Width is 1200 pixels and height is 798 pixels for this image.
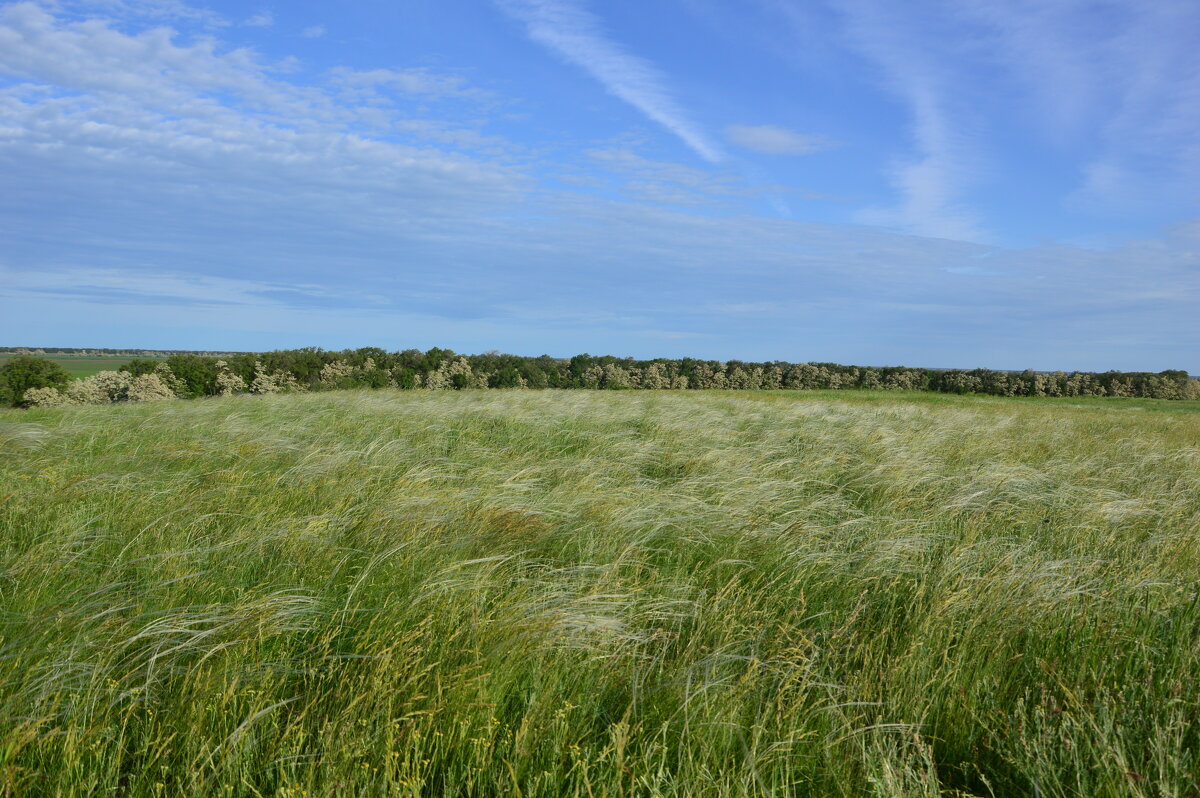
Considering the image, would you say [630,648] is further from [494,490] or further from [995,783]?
[494,490]

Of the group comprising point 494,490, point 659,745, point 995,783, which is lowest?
point 995,783

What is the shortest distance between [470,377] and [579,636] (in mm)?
22257

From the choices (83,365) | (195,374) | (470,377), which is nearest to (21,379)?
(195,374)

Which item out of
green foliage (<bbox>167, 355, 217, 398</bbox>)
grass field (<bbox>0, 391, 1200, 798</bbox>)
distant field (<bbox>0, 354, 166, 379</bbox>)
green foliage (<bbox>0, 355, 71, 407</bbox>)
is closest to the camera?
grass field (<bbox>0, 391, 1200, 798</bbox>)

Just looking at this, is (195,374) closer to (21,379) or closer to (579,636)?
(21,379)

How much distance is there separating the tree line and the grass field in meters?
13.8

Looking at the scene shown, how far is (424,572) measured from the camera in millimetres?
2932

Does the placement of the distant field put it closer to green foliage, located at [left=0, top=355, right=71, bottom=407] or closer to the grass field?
green foliage, located at [left=0, top=355, right=71, bottom=407]

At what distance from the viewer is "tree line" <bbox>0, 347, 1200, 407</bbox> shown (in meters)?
20.0

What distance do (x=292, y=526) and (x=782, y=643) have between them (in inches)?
101

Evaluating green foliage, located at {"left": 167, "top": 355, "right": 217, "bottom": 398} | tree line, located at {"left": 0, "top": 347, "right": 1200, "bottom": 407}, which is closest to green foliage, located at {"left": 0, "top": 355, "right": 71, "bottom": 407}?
tree line, located at {"left": 0, "top": 347, "right": 1200, "bottom": 407}

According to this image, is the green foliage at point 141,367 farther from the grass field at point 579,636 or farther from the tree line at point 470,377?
the grass field at point 579,636

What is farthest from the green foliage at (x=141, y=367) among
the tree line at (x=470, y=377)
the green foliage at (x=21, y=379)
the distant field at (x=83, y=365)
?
the green foliage at (x=21, y=379)

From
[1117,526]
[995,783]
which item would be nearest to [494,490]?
[995,783]
